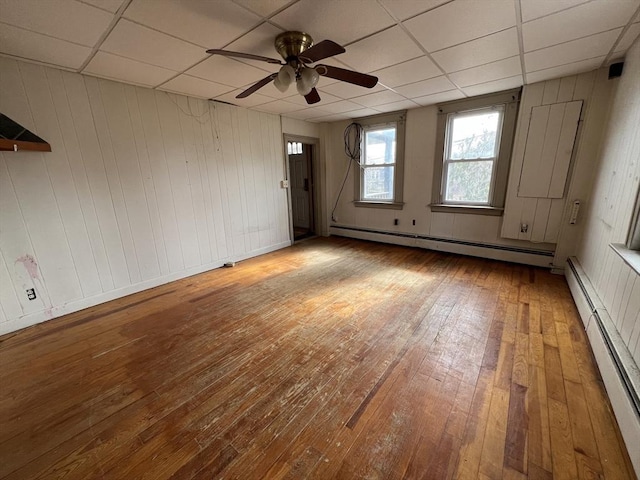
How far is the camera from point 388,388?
165 centimetres

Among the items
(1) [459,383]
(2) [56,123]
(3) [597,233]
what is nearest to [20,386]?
(2) [56,123]

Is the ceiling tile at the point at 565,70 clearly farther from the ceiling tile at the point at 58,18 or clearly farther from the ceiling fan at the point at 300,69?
the ceiling tile at the point at 58,18

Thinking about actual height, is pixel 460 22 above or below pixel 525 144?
above

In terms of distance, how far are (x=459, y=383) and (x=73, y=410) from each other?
2.42 metres

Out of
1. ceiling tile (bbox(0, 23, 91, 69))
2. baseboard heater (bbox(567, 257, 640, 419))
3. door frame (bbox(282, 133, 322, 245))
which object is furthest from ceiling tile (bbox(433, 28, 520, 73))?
ceiling tile (bbox(0, 23, 91, 69))

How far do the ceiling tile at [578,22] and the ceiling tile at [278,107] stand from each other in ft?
8.89

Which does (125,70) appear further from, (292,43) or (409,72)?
(409,72)

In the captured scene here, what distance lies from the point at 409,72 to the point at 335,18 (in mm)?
1275

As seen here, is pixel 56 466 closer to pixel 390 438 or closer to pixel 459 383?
pixel 390 438

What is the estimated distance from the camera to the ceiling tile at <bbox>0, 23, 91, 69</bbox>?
Result: 1.79 m

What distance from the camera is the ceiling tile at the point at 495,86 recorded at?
2983 mm

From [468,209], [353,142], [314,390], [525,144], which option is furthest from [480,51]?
[314,390]

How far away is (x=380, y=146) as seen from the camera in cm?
476

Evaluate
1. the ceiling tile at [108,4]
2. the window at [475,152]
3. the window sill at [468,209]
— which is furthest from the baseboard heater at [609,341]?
the ceiling tile at [108,4]
